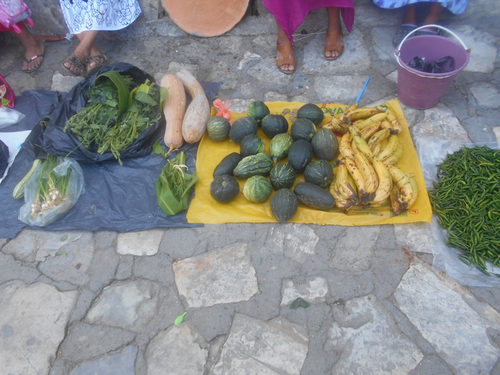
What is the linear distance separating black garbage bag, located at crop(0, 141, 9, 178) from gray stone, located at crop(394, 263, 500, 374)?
13.0 feet

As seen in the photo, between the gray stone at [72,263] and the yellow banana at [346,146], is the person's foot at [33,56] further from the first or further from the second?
the yellow banana at [346,146]

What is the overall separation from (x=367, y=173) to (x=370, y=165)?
0.12 meters

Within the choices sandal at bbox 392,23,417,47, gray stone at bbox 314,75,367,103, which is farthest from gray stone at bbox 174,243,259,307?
sandal at bbox 392,23,417,47

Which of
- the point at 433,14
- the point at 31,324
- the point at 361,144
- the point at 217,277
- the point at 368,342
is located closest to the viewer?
the point at 368,342

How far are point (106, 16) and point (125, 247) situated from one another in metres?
3.48

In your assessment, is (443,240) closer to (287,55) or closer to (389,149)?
A: (389,149)

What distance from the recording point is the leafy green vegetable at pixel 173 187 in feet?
8.93

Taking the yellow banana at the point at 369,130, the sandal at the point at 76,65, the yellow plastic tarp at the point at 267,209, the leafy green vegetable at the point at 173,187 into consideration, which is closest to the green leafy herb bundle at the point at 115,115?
the leafy green vegetable at the point at 173,187

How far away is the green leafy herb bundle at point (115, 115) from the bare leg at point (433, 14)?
3.55 meters

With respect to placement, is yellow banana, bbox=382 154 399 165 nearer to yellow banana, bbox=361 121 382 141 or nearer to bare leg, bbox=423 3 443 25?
yellow banana, bbox=361 121 382 141

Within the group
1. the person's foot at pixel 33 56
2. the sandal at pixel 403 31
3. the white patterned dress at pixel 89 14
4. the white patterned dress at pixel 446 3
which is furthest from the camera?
the person's foot at pixel 33 56

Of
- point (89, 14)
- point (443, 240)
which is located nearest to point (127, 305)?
point (443, 240)

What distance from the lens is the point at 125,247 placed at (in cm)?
270

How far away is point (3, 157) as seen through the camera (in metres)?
3.25
